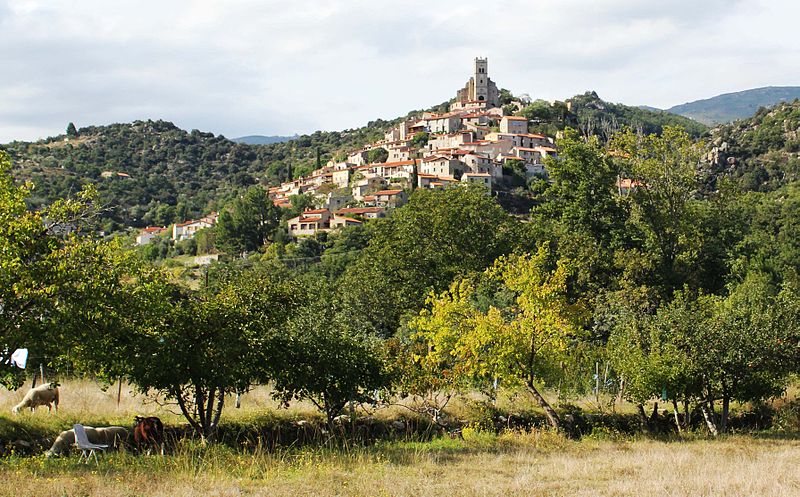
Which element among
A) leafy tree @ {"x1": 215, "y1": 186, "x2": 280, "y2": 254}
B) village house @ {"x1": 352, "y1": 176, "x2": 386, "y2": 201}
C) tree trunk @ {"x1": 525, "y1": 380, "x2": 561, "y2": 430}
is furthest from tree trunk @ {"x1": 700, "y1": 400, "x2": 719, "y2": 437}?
village house @ {"x1": 352, "y1": 176, "x2": 386, "y2": 201}

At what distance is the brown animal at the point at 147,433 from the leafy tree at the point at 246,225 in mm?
84691

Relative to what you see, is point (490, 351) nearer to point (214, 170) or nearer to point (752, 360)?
point (752, 360)

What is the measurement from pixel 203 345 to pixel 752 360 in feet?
45.9

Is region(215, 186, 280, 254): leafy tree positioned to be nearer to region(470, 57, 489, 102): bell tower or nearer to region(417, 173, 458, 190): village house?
region(417, 173, 458, 190): village house

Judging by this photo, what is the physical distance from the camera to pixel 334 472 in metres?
11.1

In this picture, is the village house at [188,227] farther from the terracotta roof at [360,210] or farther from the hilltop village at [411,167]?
the terracotta roof at [360,210]

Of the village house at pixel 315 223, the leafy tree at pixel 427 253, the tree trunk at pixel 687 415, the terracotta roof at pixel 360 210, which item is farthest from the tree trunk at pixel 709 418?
the terracotta roof at pixel 360 210

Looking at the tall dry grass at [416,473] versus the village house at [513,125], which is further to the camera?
the village house at [513,125]

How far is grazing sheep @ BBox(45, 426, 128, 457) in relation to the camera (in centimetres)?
1302

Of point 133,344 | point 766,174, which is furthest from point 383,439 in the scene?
point 766,174

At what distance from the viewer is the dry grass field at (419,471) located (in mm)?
9867

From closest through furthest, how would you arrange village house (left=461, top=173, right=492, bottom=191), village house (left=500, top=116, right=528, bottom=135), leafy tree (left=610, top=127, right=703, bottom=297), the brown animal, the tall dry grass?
the tall dry grass → the brown animal → leafy tree (left=610, top=127, right=703, bottom=297) → village house (left=461, top=173, right=492, bottom=191) → village house (left=500, top=116, right=528, bottom=135)

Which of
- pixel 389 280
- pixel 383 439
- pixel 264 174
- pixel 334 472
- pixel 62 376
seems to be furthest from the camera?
pixel 264 174

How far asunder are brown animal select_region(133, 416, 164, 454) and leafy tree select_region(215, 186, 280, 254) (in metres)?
84.7
